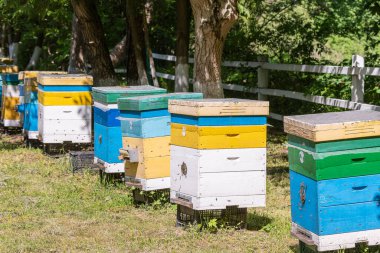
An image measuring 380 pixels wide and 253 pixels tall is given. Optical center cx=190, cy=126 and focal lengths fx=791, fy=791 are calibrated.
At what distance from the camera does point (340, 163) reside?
19.5 ft

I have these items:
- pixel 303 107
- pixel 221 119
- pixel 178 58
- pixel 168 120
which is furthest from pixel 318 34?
pixel 221 119

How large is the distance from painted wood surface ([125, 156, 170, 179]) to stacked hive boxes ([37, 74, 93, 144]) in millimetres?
3744

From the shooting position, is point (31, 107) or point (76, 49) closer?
point (31, 107)

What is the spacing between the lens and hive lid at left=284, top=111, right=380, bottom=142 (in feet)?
19.2

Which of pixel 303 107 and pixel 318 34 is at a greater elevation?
pixel 318 34

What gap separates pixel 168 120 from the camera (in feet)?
28.0

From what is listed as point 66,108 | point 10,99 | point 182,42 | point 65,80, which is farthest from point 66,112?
point 10,99

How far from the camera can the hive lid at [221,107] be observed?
7.20 metres

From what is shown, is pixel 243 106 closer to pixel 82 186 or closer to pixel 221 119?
pixel 221 119

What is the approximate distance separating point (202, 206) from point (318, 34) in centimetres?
1058

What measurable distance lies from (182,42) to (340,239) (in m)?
9.25

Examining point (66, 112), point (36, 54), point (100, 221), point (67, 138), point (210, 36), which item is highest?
point (210, 36)

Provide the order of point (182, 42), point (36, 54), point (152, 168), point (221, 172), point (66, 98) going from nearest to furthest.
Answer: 1. point (221, 172)
2. point (152, 168)
3. point (66, 98)
4. point (182, 42)
5. point (36, 54)

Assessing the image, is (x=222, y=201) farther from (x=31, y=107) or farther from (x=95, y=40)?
(x=95, y=40)
